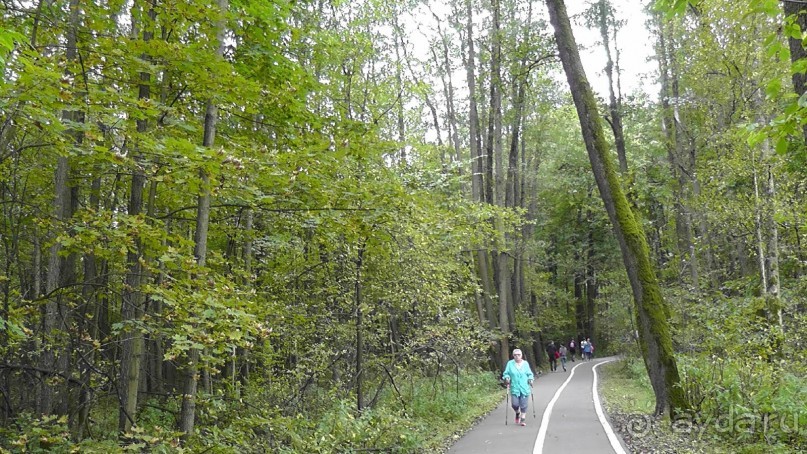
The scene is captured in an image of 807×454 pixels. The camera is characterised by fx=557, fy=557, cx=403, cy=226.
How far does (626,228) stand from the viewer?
11.1 metres

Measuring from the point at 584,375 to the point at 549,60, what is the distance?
17.9m

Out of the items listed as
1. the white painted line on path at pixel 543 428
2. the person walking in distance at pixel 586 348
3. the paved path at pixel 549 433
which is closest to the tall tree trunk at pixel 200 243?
the paved path at pixel 549 433

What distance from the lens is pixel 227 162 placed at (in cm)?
489

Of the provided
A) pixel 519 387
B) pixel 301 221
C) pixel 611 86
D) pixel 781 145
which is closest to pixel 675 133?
pixel 611 86

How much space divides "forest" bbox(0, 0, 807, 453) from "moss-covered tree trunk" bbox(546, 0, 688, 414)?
0.05 meters

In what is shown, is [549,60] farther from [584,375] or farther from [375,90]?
[584,375]

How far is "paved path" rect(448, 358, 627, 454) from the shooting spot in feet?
30.4

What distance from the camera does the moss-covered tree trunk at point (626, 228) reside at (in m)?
10.6

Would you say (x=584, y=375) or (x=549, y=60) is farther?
(x=584, y=375)

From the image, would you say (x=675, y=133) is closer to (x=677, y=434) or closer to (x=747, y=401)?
(x=747, y=401)

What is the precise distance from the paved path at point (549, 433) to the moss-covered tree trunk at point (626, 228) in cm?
165

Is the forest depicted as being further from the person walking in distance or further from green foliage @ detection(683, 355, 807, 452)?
the person walking in distance

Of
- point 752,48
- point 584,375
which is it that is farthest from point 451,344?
point 584,375

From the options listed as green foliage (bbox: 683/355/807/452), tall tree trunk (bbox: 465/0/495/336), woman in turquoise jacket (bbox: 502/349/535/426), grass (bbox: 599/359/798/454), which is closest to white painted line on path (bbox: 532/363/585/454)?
woman in turquoise jacket (bbox: 502/349/535/426)
